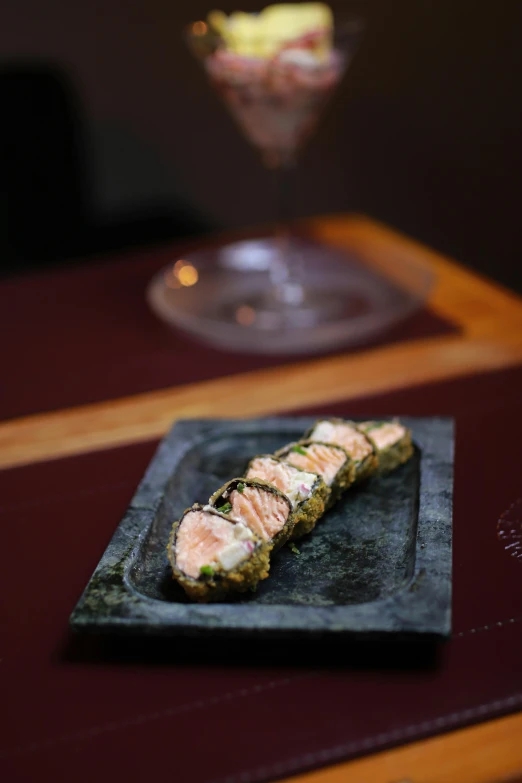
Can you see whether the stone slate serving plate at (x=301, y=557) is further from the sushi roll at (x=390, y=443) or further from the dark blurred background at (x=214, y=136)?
the dark blurred background at (x=214, y=136)

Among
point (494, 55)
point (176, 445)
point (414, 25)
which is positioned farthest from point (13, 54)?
point (176, 445)

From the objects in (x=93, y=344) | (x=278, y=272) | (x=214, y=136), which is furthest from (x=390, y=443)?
(x=214, y=136)

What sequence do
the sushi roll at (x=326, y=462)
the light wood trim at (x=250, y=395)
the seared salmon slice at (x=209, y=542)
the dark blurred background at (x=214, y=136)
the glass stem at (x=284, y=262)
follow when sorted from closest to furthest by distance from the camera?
the seared salmon slice at (x=209, y=542), the sushi roll at (x=326, y=462), the light wood trim at (x=250, y=395), the glass stem at (x=284, y=262), the dark blurred background at (x=214, y=136)

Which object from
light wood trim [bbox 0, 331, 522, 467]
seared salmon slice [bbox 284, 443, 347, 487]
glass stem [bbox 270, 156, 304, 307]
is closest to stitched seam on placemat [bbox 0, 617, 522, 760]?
seared salmon slice [bbox 284, 443, 347, 487]

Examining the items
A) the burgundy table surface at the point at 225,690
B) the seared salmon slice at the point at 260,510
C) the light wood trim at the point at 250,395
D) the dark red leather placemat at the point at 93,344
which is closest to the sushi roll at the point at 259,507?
the seared salmon slice at the point at 260,510

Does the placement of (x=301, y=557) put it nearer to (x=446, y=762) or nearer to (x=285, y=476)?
(x=285, y=476)

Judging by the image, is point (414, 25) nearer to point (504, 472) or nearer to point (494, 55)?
point (494, 55)
